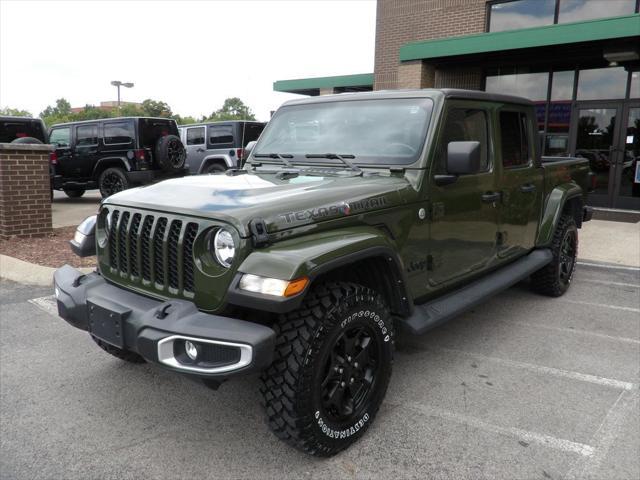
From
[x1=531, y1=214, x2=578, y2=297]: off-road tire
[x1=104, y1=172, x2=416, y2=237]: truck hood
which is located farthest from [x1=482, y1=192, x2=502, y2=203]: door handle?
[x1=531, y1=214, x2=578, y2=297]: off-road tire

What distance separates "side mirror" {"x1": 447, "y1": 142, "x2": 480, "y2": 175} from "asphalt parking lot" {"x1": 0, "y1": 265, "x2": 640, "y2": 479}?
54.6 inches

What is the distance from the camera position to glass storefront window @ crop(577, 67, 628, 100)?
11.3 meters

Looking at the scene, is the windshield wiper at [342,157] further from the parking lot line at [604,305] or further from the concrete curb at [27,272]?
the concrete curb at [27,272]

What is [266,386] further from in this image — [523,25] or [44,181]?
[523,25]

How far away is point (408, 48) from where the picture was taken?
39.4ft

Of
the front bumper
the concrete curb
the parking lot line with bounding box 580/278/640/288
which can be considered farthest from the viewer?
the parking lot line with bounding box 580/278/640/288

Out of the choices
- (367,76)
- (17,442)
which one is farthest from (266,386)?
(367,76)

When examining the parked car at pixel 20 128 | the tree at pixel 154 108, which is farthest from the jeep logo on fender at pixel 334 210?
the tree at pixel 154 108

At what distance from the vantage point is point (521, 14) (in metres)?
12.1

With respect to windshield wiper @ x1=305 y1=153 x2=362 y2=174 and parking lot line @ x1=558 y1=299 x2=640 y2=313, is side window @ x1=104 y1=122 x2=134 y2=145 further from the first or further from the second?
parking lot line @ x1=558 y1=299 x2=640 y2=313

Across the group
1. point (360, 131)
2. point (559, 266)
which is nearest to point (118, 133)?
point (360, 131)

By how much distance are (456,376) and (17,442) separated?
2615mm

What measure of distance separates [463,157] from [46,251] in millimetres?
5957

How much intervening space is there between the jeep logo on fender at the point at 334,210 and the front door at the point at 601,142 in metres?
10.5
